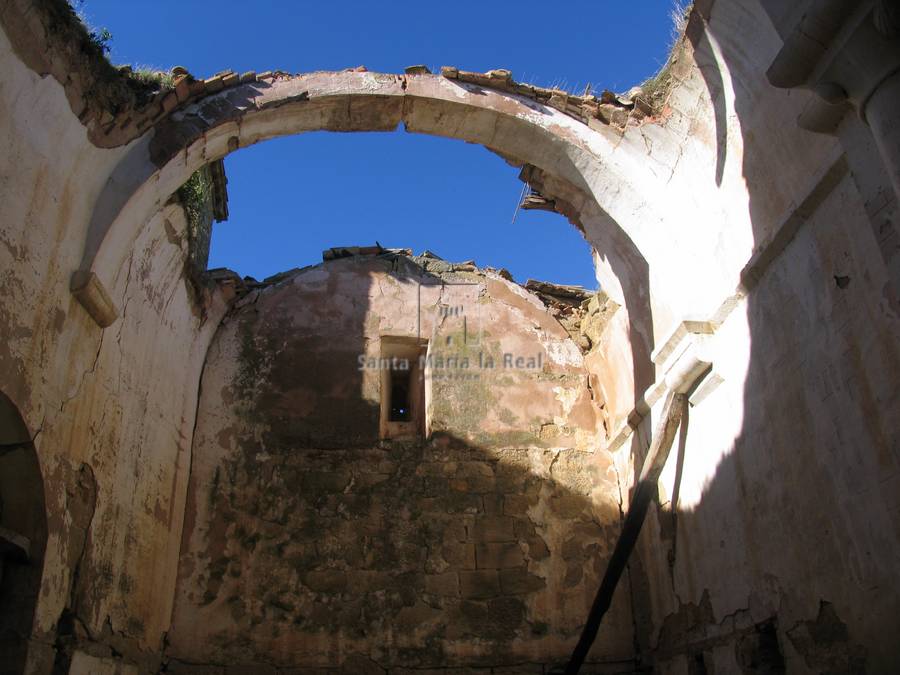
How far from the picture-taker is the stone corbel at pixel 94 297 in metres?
4.79

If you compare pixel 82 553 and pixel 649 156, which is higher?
pixel 649 156

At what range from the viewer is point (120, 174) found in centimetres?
531

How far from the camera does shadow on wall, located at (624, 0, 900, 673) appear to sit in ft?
11.6

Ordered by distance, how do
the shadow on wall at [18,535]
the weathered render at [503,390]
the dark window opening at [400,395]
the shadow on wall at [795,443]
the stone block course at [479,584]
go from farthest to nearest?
the dark window opening at [400,395]
the stone block course at [479,584]
the shadow on wall at [18,535]
the weathered render at [503,390]
the shadow on wall at [795,443]

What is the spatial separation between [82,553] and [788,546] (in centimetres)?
439

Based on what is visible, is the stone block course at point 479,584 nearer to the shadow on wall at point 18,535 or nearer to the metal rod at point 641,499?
the metal rod at point 641,499

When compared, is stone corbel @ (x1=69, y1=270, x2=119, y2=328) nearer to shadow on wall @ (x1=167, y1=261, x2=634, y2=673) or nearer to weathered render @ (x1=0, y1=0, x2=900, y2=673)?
weathered render @ (x1=0, y1=0, x2=900, y2=673)

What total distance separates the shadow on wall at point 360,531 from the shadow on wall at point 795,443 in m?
1.60

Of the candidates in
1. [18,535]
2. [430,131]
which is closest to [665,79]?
[430,131]

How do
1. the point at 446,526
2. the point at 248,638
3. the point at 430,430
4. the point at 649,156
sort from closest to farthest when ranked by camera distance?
the point at 649,156 → the point at 248,638 → the point at 446,526 → the point at 430,430

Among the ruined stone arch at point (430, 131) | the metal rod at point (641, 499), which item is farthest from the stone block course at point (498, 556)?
the ruined stone arch at point (430, 131)

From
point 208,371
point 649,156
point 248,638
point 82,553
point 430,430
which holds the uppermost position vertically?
point 649,156

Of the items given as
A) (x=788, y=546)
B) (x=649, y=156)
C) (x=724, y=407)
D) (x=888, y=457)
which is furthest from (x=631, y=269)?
(x=888, y=457)

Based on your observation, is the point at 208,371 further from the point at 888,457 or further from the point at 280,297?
the point at 888,457
